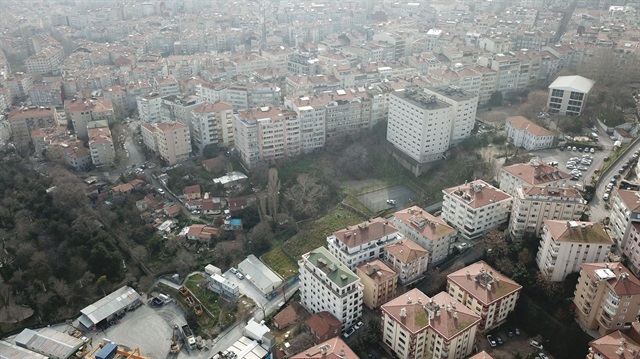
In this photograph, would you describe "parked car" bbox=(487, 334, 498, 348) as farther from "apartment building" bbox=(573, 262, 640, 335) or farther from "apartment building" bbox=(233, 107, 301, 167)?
"apartment building" bbox=(233, 107, 301, 167)

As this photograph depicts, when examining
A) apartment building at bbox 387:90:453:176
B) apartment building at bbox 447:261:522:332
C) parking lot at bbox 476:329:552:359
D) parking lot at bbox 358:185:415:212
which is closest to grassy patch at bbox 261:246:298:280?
parking lot at bbox 358:185:415:212

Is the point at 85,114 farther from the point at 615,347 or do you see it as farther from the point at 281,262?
the point at 615,347

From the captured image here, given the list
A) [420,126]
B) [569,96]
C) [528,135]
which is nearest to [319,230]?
[420,126]

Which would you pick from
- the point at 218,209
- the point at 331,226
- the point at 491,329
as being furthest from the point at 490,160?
the point at 218,209

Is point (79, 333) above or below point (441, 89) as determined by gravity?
below

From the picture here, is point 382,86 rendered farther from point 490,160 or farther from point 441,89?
point 490,160

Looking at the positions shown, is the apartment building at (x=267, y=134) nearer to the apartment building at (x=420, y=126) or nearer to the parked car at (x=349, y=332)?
the apartment building at (x=420, y=126)
